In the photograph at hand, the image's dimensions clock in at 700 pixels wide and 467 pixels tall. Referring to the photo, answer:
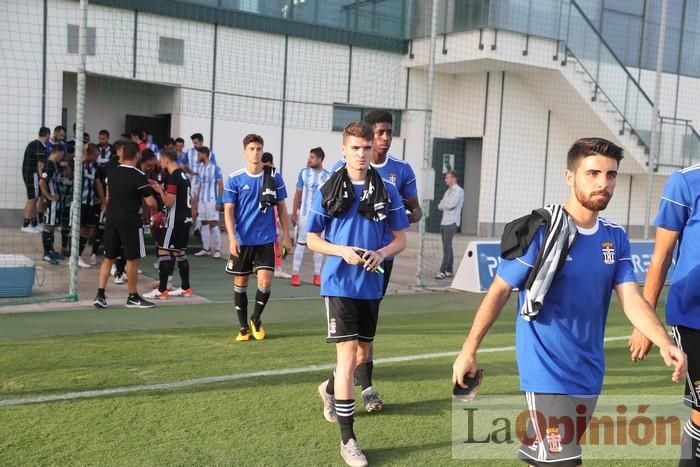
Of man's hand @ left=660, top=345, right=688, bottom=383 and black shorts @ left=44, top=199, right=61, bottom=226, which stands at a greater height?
man's hand @ left=660, top=345, right=688, bottom=383

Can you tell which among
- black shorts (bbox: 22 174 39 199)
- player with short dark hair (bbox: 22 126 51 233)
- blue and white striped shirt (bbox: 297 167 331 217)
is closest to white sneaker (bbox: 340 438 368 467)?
blue and white striped shirt (bbox: 297 167 331 217)

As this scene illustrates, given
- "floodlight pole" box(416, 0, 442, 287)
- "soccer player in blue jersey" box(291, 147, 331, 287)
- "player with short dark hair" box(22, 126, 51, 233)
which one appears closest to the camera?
"floodlight pole" box(416, 0, 442, 287)

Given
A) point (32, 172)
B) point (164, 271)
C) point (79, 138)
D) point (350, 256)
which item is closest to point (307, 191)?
point (164, 271)

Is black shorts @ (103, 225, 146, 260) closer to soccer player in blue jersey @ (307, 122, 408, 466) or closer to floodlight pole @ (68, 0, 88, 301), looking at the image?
floodlight pole @ (68, 0, 88, 301)

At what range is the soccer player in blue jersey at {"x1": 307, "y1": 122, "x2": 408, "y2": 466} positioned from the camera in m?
4.71

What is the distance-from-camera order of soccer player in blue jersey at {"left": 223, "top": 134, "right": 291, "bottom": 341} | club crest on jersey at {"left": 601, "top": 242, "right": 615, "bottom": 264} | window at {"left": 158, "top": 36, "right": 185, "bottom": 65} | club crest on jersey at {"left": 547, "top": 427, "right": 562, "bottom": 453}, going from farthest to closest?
window at {"left": 158, "top": 36, "right": 185, "bottom": 65}
soccer player in blue jersey at {"left": 223, "top": 134, "right": 291, "bottom": 341}
club crest on jersey at {"left": 601, "top": 242, "right": 615, "bottom": 264}
club crest on jersey at {"left": 547, "top": 427, "right": 562, "bottom": 453}

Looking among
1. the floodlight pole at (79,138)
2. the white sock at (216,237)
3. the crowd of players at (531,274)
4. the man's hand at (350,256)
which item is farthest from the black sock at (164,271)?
the man's hand at (350,256)

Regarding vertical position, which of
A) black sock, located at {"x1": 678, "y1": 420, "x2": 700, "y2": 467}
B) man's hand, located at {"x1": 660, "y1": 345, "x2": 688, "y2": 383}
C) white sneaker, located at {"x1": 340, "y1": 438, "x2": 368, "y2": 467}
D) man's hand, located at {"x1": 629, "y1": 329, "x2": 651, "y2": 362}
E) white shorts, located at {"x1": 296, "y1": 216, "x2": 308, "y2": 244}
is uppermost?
man's hand, located at {"x1": 660, "y1": 345, "x2": 688, "y2": 383}

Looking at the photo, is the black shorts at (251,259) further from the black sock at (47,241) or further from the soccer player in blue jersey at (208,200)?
the soccer player in blue jersey at (208,200)

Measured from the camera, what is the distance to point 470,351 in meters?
3.27

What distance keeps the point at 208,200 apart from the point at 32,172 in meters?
3.32

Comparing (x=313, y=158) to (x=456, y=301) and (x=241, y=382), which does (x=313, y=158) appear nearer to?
(x=456, y=301)

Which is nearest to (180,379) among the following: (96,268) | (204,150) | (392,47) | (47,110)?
(96,268)

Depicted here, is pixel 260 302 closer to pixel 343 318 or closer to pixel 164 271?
pixel 164 271
